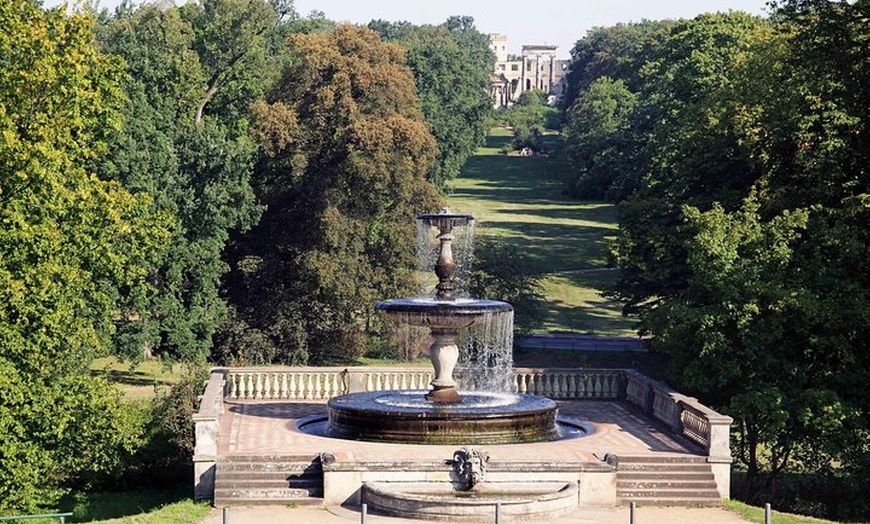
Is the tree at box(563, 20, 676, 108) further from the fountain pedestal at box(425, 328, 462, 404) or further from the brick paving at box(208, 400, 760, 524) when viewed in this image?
the fountain pedestal at box(425, 328, 462, 404)

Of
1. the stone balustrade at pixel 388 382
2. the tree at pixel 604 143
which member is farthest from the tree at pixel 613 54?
the stone balustrade at pixel 388 382

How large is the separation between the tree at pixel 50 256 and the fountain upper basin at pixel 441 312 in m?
7.35

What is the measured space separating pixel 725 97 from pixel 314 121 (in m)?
16.3

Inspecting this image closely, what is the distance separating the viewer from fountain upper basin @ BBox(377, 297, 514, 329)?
104ft

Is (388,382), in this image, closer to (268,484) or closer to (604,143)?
(268,484)

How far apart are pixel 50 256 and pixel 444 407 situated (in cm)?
963

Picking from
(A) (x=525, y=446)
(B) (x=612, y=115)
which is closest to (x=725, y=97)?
(A) (x=525, y=446)

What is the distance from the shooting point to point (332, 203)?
5712 cm

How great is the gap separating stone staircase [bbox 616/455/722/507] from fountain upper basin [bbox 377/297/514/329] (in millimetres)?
4708

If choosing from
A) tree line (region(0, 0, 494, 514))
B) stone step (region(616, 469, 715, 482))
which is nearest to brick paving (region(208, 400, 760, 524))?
stone step (region(616, 469, 715, 482))

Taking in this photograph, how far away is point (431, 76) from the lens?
101m

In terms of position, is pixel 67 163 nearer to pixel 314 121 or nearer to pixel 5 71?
pixel 5 71

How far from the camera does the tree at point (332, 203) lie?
5625 cm

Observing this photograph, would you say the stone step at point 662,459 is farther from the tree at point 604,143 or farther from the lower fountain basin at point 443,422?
the tree at point 604,143
